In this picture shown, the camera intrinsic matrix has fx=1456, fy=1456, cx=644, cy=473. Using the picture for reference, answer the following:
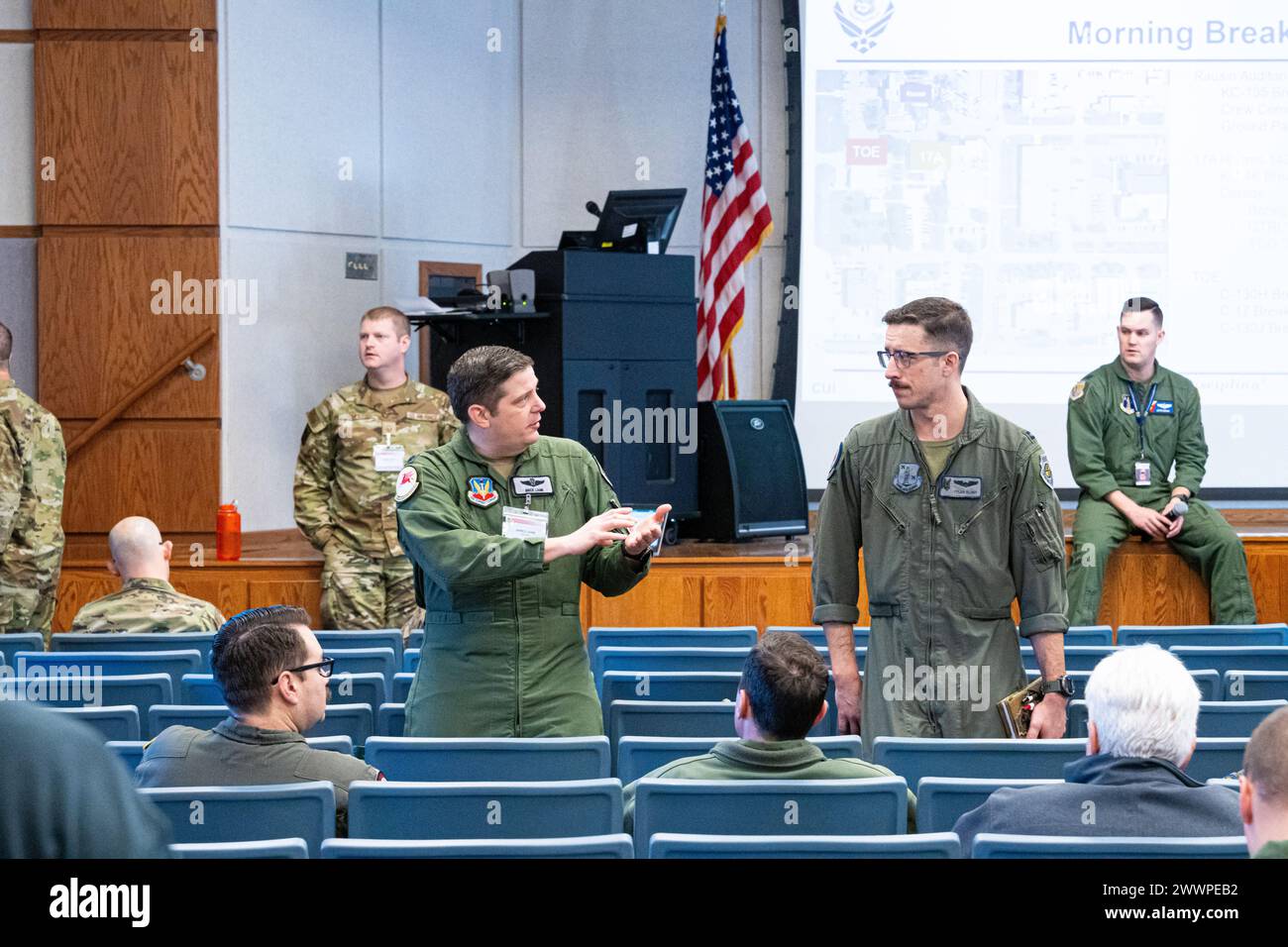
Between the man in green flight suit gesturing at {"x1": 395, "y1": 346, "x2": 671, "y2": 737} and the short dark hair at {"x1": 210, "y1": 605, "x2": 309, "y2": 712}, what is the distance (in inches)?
19.2

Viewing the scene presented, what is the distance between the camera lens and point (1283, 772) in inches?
76.4

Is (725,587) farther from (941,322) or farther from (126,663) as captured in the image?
(941,322)

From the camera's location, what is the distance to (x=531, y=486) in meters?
3.60

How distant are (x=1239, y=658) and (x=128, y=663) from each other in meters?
3.38

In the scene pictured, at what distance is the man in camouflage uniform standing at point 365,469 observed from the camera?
6.55 metres

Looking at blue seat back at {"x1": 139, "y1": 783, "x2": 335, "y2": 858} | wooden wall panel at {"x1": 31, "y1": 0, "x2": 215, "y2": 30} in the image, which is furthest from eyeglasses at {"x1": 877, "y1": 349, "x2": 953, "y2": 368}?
wooden wall panel at {"x1": 31, "y1": 0, "x2": 215, "y2": 30}

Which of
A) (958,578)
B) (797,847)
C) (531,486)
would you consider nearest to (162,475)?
(531,486)

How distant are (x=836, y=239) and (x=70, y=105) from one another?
445cm

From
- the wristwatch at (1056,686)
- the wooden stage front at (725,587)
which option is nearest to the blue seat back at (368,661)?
the wristwatch at (1056,686)

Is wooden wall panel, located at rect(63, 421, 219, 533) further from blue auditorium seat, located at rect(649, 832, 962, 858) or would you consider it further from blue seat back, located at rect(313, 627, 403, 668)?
blue auditorium seat, located at rect(649, 832, 962, 858)

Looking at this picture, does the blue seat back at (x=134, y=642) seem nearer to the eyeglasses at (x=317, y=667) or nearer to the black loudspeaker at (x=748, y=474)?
the eyeglasses at (x=317, y=667)
